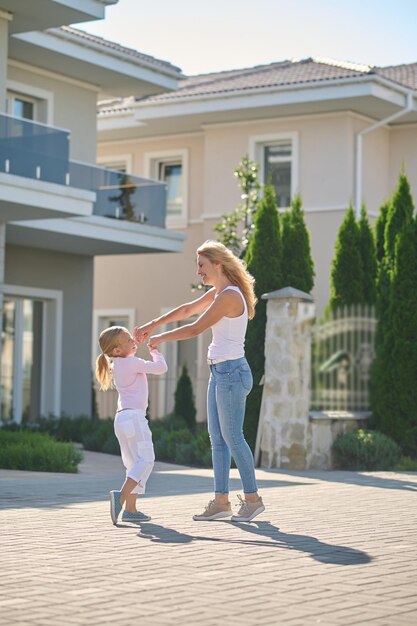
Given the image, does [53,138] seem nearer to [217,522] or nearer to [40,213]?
[40,213]

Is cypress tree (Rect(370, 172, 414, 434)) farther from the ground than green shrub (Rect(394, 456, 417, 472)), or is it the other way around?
cypress tree (Rect(370, 172, 414, 434))

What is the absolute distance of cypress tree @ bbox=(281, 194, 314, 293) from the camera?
18.3 m

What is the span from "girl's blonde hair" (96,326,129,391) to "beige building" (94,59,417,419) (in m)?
18.2

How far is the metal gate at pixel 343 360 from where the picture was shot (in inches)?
654

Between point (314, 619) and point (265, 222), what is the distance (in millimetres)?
13147

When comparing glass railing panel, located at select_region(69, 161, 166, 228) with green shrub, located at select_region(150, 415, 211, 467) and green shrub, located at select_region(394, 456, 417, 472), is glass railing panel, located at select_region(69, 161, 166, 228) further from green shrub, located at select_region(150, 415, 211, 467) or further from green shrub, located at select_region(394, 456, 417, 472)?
green shrub, located at select_region(394, 456, 417, 472)

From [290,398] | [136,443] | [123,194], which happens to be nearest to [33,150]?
[123,194]

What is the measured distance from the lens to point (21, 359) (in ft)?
76.9

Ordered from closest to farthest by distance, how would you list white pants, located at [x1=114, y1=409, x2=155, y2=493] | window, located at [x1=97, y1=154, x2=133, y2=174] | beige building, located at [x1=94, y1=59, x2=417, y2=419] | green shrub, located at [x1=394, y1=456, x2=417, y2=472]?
white pants, located at [x1=114, y1=409, x2=155, y2=493] → green shrub, located at [x1=394, y1=456, x2=417, y2=472] → beige building, located at [x1=94, y1=59, x2=417, y2=419] → window, located at [x1=97, y1=154, x2=133, y2=174]

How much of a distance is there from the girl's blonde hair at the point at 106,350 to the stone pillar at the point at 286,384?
686 centimetres

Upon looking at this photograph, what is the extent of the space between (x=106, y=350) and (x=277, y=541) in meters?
1.95

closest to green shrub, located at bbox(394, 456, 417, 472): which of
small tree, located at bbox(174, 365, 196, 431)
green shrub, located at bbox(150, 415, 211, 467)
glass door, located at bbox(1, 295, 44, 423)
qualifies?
green shrub, located at bbox(150, 415, 211, 467)

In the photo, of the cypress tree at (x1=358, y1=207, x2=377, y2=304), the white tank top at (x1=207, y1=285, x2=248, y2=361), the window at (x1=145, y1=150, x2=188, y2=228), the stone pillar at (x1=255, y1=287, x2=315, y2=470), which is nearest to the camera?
the white tank top at (x1=207, y1=285, x2=248, y2=361)

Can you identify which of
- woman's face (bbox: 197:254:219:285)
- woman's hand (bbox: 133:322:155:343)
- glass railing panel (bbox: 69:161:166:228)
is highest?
glass railing panel (bbox: 69:161:166:228)
